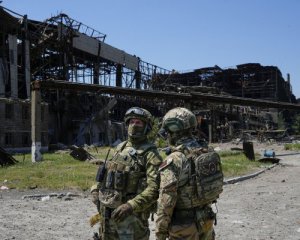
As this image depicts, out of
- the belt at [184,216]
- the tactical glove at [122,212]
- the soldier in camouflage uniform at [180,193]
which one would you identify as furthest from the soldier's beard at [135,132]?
the belt at [184,216]

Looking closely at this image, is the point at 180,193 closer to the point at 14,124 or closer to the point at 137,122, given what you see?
the point at 137,122

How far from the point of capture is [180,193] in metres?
3.78

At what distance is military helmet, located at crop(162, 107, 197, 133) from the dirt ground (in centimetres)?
371

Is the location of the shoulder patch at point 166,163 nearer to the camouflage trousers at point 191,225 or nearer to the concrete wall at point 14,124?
the camouflage trousers at point 191,225

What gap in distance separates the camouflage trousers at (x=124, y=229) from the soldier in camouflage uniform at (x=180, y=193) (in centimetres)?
50

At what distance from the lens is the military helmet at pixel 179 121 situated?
12.9 feet

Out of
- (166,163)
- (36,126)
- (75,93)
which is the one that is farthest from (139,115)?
(75,93)

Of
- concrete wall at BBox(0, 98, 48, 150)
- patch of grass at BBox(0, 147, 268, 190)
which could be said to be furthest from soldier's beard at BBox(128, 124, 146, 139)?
concrete wall at BBox(0, 98, 48, 150)

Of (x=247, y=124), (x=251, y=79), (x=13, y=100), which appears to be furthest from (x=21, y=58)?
(x=251, y=79)

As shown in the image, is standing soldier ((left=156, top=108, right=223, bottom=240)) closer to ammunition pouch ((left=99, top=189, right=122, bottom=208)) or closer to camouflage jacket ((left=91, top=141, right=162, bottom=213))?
camouflage jacket ((left=91, top=141, right=162, bottom=213))

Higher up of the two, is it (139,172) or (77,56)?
(77,56)

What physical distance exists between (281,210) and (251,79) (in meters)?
59.5

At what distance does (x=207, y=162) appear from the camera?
12.6 ft

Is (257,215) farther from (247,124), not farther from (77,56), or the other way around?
(247,124)
